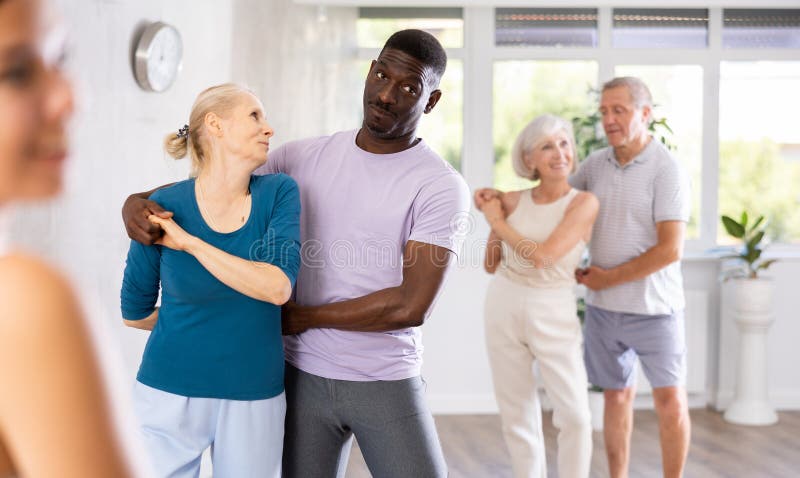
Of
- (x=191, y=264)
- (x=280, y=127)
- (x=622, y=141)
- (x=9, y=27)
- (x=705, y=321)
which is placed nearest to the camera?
(x=9, y=27)

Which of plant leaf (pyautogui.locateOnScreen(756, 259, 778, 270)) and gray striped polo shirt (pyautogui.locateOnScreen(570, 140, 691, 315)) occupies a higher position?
gray striped polo shirt (pyautogui.locateOnScreen(570, 140, 691, 315))

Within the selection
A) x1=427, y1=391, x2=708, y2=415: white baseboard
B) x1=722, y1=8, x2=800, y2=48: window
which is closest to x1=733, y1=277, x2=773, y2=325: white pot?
x1=427, y1=391, x2=708, y2=415: white baseboard

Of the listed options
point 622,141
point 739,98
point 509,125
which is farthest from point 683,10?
point 622,141

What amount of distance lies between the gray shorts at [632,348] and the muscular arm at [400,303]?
5.38 ft

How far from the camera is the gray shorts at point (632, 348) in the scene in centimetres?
324

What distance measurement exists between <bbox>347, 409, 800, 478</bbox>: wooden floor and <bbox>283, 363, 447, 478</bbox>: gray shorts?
2.31m

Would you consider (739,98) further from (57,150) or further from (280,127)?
(57,150)

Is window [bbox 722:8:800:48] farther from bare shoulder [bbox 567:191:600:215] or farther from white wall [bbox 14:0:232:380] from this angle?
white wall [bbox 14:0:232:380]

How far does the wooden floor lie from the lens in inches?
164

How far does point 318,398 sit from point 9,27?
1620 millimetres

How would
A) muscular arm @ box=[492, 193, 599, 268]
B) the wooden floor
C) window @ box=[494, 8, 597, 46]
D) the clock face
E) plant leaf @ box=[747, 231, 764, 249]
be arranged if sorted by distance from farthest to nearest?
window @ box=[494, 8, 597, 46] < plant leaf @ box=[747, 231, 764, 249] < the wooden floor < muscular arm @ box=[492, 193, 599, 268] < the clock face

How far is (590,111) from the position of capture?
5512mm

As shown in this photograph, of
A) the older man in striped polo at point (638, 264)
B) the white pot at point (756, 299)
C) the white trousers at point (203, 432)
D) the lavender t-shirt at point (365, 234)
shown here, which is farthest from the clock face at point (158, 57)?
the white pot at point (756, 299)

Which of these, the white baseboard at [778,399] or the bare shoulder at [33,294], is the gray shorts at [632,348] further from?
the bare shoulder at [33,294]
